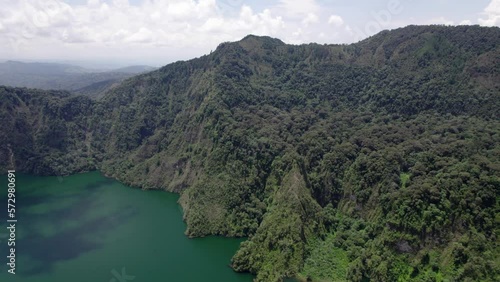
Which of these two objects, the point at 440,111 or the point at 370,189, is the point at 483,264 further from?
the point at 440,111

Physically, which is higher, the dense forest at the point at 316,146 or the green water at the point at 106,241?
the dense forest at the point at 316,146

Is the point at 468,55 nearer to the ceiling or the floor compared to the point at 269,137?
nearer to the ceiling

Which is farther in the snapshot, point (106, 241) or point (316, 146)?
point (316, 146)

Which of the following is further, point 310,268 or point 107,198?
point 107,198

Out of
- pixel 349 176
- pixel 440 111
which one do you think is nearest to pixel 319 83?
pixel 440 111

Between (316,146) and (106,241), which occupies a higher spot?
(316,146)
